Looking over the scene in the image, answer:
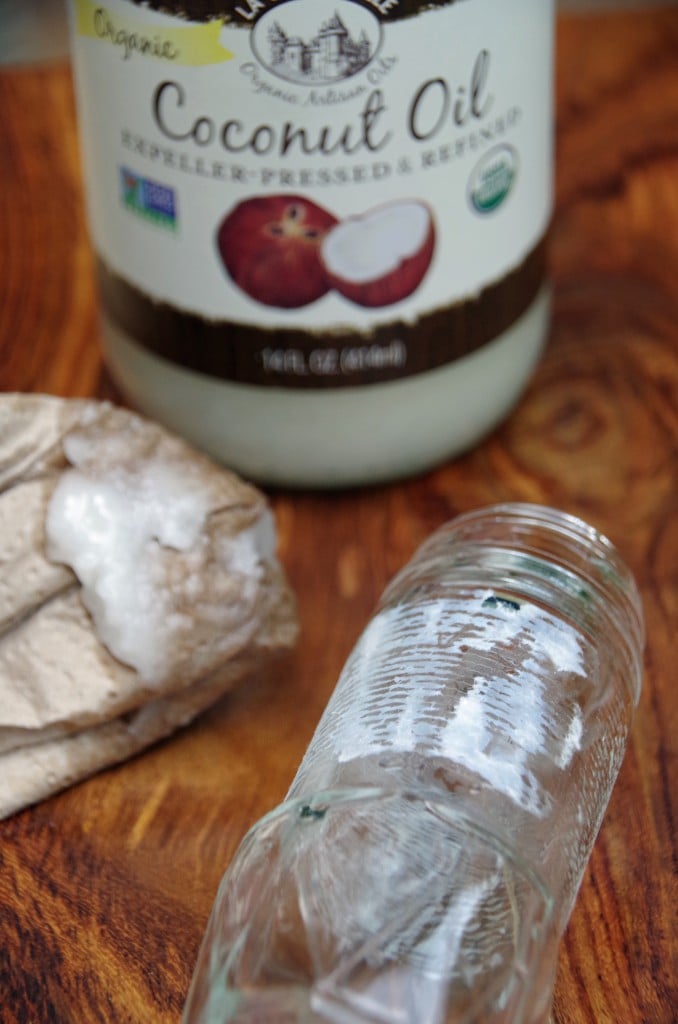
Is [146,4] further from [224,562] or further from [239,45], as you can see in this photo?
[224,562]

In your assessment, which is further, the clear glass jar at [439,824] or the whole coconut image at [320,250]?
the whole coconut image at [320,250]

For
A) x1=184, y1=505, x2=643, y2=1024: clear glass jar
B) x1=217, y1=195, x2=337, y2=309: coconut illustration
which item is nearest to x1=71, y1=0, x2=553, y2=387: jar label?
x1=217, y1=195, x2=337, y2=309: coconut illustration

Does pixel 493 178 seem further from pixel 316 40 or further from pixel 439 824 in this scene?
pixel 439 824

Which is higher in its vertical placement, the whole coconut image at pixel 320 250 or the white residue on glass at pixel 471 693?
the whole coconut image at pixel 320 250

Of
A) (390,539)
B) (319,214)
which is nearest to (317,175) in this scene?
(319,214)

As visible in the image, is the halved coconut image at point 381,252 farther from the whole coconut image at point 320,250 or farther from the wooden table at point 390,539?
the wooden table at point 390,539

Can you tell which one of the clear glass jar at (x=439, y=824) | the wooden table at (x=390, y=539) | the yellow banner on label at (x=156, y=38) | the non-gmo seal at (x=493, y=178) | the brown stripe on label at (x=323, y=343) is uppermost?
the yellow banner on label at (x=156, y=38)

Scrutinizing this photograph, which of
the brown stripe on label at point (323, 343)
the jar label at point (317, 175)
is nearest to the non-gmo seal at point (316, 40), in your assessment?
the jar label at point (317, 175)

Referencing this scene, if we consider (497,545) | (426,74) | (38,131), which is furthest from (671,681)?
(38,131)
